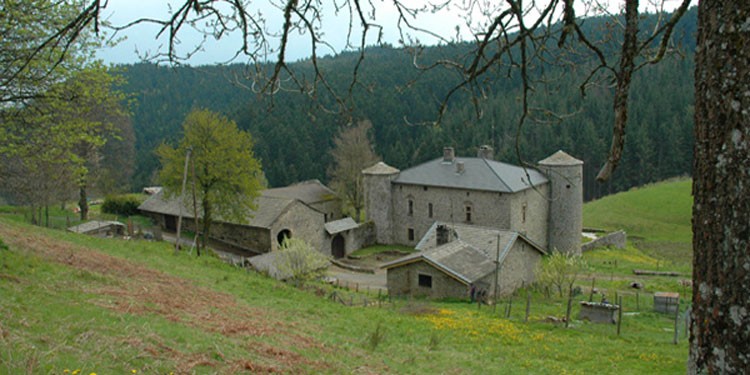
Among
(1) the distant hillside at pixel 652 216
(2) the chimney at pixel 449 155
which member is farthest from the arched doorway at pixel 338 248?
(1) the distant hillside at pixel 652 216

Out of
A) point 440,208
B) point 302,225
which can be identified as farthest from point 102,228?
point 440,208

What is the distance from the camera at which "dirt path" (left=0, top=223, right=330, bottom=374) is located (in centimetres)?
721

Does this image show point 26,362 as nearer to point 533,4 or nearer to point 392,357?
point 533,4

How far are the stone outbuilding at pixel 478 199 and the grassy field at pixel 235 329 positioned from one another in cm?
1426

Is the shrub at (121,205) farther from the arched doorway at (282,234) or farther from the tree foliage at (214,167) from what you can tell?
the arched doorway at (282,234)

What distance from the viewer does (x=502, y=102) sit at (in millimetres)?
84500

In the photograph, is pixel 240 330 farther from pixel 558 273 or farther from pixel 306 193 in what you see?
pixel 306 193

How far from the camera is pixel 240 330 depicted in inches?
382

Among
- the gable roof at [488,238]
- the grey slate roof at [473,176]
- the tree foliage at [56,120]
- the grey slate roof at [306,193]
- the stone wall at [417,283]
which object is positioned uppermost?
the tree foliage at [56,120]

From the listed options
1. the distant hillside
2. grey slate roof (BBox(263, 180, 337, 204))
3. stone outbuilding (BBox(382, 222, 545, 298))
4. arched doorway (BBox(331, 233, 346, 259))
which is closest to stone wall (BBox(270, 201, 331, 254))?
arched doorway (BBox(331, 233, 346, 259))

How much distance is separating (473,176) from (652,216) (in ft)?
80.7

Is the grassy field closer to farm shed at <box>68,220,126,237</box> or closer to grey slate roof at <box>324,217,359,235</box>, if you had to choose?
farm shed at <box>68,220,126,237</box>

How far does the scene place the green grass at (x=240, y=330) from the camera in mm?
6807

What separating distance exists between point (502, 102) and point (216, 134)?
63.0m
